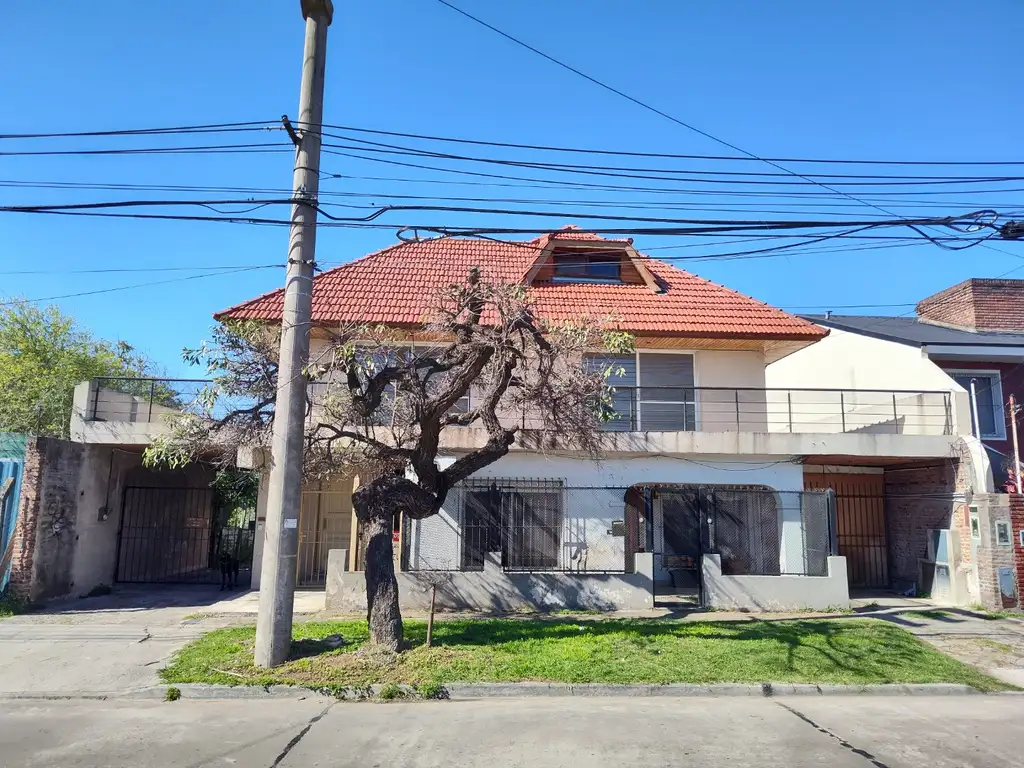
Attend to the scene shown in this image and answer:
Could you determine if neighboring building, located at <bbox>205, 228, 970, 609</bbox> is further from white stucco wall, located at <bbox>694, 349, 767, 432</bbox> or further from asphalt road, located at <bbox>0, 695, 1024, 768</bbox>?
asphalt road, located at <bbox>0, 695, 1024, 768</bbox>

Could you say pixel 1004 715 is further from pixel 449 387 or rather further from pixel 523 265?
pixel 523 265

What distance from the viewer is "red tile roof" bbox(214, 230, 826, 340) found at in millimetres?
14500

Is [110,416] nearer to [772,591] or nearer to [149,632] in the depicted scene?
[149,632]

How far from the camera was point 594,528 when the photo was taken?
1299cm

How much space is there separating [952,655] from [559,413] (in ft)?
20.8

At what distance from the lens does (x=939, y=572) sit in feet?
45.4

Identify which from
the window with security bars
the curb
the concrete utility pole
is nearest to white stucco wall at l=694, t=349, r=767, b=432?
the window with security bars

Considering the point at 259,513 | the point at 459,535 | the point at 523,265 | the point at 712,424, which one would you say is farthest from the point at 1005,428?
the point at 259,513

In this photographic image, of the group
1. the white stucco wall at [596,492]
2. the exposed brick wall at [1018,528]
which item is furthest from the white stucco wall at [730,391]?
the exposed brick wall at [1018,528]

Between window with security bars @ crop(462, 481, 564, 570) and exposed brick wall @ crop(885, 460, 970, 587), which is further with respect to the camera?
exposed brick wall @ crop(885, 460, 970, 587)

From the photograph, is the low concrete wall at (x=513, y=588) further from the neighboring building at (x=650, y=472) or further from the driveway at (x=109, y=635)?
the driveway at (x=109, y=635)

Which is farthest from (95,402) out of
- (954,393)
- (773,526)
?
(954,393)

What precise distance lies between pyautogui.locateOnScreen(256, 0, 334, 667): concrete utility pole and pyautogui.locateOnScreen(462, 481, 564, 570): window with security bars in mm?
4822

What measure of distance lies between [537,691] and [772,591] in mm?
6392
